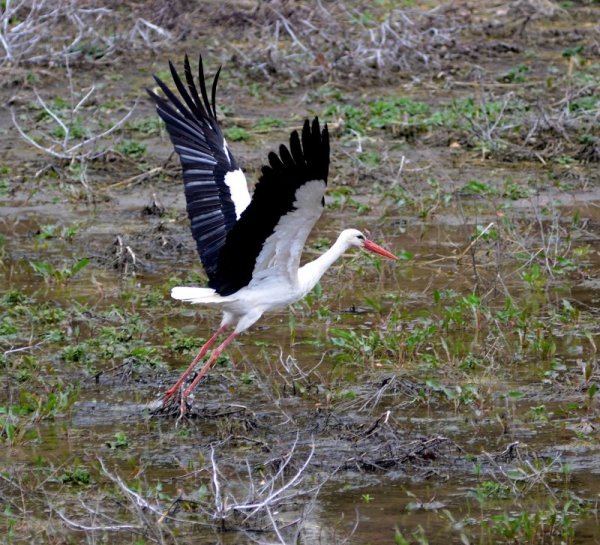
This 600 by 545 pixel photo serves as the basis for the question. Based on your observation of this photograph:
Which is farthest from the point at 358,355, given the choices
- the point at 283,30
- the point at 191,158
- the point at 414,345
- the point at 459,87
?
the point at 283,30

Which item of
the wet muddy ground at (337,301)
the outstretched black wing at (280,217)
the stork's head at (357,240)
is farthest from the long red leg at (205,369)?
the stork's head at (357,240)

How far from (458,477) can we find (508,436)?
1.64 ft

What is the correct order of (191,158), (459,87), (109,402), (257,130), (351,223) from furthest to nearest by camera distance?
(459,87), (257,130), (351,223), (191,158), (109,402)

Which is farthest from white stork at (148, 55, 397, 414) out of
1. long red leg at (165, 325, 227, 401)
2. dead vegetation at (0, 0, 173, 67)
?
dead vegetation at (0, 0, 173, 67)

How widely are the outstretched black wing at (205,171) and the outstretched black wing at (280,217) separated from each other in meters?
0.17

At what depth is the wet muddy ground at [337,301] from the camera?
17.2 ft

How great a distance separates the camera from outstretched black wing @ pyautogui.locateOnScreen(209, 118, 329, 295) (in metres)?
5.50

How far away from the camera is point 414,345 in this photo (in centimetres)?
681

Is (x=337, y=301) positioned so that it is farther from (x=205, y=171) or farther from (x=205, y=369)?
(x=205, y=369)

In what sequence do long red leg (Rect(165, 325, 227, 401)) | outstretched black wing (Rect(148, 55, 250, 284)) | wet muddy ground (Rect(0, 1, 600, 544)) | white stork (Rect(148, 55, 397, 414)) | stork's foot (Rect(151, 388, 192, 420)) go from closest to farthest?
wet muddy ground (Rect(0, 1, 600, 544)), white stork (Rect(148, 55, 397, 414)), stork's foot (Rect(151, 388, 192, 420)), long red leg (Rect(165, 325, 227, 401)), outstretched black wing (Rect(148, 55, 250, 284))

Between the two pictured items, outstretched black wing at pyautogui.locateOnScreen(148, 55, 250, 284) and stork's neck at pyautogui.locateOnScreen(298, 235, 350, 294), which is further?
outstretched black wing at pyautogui.locateOnScreen(148, 55, 250, 284)

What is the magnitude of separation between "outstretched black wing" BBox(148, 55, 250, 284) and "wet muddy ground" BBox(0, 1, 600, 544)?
2.09 feet

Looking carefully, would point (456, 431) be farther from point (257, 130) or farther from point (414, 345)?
point (257, 130)

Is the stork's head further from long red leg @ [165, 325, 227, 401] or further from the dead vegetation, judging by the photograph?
the dead vegetation
